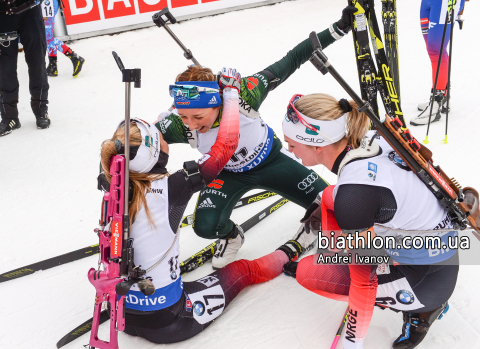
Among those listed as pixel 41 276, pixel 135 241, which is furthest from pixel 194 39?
pixel 135 241

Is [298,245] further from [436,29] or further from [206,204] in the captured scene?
[436,29]

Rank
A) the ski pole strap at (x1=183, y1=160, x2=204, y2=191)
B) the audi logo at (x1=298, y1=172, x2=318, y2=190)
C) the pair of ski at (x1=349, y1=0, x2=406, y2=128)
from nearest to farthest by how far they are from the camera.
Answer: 1. the ski pole strap at (x1=183, y1=160, x2=204, y2=191)
2. the audi logo at (x1=298, y1=172, x2=318, y2=190)
3. the pair of ski at (x1=349, y1=0, x2=406, y2=128)

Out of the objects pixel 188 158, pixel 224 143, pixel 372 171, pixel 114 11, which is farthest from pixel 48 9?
pixel 372 171

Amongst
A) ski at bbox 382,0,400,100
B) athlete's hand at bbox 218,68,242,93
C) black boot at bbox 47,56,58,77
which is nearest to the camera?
athlete's hand at bbox 218,68,242,93

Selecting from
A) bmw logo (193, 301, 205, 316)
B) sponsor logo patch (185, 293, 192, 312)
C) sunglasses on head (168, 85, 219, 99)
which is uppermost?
sunglasses on head (168, 85, 219, 99)

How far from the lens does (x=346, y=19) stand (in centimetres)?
298

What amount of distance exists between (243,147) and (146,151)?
963mm

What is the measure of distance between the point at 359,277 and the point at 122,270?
1.09 meters

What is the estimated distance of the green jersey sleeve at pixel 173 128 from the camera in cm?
285

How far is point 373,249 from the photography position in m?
2.07

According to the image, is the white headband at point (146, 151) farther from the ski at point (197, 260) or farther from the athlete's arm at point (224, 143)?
the ski at point (197, 260)

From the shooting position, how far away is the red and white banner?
7.73 metres

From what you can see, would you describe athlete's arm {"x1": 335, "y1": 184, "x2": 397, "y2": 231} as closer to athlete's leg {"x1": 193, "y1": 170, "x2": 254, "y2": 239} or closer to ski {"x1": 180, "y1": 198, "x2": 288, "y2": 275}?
athlete's leg {"x1": 193, "y1": 170, "x2": 254, "y2": 239}

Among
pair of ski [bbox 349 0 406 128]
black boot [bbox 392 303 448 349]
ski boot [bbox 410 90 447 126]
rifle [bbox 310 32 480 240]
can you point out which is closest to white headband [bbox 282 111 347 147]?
rifle [bbox 310 32 480 240]
